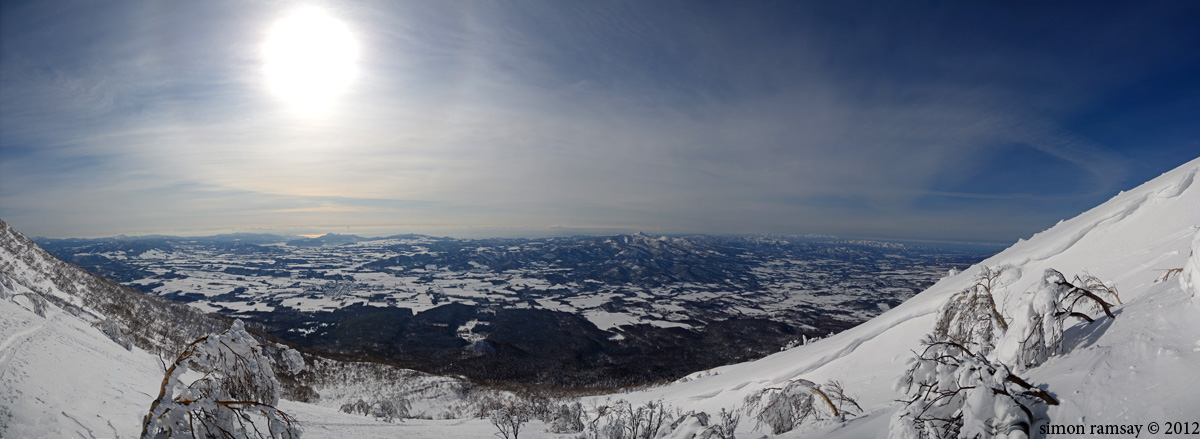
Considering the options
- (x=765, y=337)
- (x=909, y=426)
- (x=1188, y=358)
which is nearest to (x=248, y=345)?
(x=909, y=426)

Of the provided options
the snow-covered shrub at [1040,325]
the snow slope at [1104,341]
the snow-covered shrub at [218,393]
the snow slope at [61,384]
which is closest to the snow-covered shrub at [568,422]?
the snow slope at [1104,341]

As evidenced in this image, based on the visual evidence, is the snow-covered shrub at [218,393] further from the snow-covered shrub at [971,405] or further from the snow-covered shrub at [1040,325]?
the snow-covered shrub at [1040,325]

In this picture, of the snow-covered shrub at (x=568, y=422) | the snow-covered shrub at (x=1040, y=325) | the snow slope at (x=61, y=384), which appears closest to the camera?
the snow-covered shrub at (x=1040, y=325)

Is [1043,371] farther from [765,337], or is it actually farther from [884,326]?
[765,337]

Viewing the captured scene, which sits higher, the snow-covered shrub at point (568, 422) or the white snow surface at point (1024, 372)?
the white snow surface at point (1024, 372)

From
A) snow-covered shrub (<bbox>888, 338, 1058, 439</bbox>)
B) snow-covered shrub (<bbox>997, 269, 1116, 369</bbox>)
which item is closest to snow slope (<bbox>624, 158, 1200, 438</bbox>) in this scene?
snow-covered shrub (<bbox>997, 269, 1116, 369</bbox>)

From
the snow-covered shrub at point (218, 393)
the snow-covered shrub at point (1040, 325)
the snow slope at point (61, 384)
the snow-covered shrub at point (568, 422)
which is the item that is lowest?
the snow-covered shrub at point (568, 422)

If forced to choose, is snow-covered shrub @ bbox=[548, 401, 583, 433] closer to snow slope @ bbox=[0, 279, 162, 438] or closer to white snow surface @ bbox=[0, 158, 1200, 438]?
white snow surface @ bbox=[0, 158, 1200, 438]
